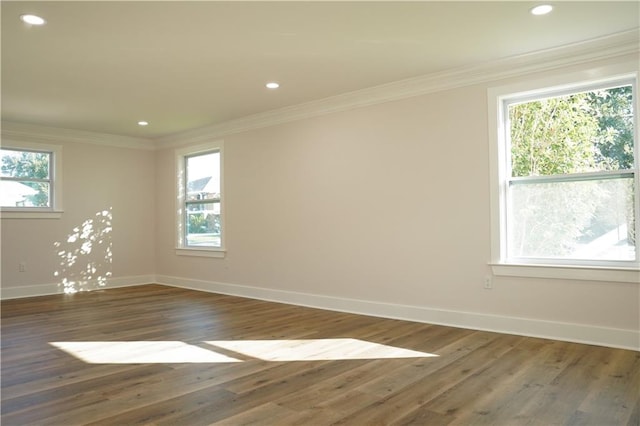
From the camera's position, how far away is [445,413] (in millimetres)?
2363

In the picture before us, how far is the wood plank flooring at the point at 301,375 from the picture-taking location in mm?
2363

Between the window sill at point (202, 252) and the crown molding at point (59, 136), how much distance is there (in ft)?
6.60

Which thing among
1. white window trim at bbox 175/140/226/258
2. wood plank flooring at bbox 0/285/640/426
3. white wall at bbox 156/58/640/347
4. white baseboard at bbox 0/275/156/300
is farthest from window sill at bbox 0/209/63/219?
white wall at bbox 156/58/640/347

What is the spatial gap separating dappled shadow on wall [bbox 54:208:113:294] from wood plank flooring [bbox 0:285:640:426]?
235 centimetres

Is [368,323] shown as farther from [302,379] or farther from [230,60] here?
[230,60]

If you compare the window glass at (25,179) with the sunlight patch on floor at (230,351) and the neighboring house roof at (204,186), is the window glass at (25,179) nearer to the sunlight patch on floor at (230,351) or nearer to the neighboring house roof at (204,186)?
the neighboring house roof at (204,186)

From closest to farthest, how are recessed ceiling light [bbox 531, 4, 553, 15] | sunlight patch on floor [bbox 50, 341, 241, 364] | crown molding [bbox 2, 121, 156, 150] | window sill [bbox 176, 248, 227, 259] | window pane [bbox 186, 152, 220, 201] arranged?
recessed ceiling light [bbox 531, 4, 553, 15]
sunlight patch on floor [bbox 50, 341, 241, 364]
crown molding [bbox 2, 121, 156, 150]
window sill [bbox 176, 248, 227, 259]
window pane [bbox 186, 152, 220, 201]

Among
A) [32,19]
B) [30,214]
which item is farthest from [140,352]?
[30,214]

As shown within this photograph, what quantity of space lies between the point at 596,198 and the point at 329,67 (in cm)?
262

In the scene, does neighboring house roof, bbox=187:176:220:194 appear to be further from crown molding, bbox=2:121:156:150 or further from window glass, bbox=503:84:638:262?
window glass, bbox=503:84:638:262

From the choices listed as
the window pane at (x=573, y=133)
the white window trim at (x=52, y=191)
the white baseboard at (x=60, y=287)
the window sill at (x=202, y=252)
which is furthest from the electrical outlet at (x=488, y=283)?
the white window trim at (x=52, y=191)

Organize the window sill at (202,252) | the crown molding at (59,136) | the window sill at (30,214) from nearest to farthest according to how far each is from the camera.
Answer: the window sill at (30,214) < the crown molding at (59,136) < the window sill at (202,252)

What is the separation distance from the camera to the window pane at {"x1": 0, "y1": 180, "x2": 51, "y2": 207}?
20.8 feet

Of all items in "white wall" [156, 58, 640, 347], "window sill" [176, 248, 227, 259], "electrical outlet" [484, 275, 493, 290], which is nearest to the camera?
"white wall" [156, 58, 640, 347]
